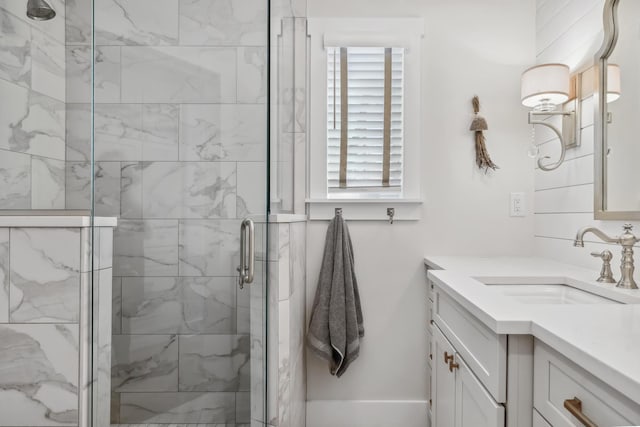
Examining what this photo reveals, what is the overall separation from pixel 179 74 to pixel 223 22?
0.21 metres

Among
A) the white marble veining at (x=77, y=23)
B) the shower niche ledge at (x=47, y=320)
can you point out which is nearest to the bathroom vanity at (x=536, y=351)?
the shower niche ledge at (x=47, y=320)

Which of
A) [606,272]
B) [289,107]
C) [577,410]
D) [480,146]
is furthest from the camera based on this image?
[480,146]

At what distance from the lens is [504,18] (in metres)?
1.91

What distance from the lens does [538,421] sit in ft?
2.65

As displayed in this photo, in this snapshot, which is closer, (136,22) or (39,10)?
(136,22)

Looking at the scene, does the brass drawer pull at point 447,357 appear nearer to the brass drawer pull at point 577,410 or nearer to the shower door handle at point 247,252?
the brass drawer pull at point 577,410

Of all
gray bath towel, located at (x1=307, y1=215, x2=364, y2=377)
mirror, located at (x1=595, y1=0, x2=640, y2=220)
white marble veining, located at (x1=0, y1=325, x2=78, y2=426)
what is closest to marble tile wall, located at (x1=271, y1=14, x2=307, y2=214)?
gray bath towel, located at (x1=307, y1=215, x2=364, y2=377)

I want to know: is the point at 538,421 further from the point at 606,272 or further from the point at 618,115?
the point at 618,115

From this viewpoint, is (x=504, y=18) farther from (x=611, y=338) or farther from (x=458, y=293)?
(x=611, y=338)

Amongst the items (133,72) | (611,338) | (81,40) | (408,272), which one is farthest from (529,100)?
(81,40)

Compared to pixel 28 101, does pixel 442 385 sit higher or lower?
lower

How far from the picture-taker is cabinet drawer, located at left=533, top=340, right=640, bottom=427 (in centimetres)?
58

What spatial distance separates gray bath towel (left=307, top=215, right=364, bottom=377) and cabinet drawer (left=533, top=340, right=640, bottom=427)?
1.02 metres

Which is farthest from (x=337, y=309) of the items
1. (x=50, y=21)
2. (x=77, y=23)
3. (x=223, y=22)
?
(x=50, y=21)
